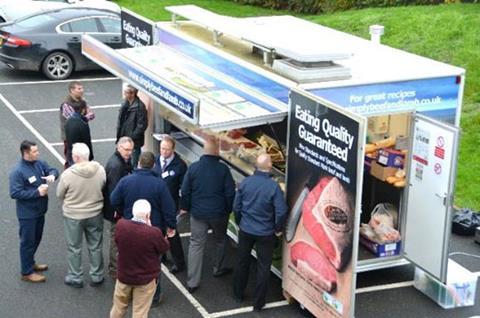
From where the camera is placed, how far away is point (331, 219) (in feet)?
25.2

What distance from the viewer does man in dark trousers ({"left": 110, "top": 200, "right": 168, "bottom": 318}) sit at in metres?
7.17

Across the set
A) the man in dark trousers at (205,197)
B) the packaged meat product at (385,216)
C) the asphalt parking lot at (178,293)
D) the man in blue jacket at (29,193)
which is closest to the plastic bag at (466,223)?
the asphalt parking lot at (178,293)

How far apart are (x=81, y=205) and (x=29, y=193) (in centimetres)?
54

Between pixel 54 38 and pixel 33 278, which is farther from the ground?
pixel 54 38

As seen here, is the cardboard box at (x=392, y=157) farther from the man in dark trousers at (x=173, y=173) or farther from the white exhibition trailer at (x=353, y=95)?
the man in dark trousers at (x=173, y=173)

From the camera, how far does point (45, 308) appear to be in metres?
8.42

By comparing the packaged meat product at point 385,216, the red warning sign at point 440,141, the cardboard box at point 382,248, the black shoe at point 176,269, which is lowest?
the black shoe at point 176,269

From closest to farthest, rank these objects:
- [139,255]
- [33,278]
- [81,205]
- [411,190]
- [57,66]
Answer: [139,255], [81,205], [411,190], [33,278], [57,66]

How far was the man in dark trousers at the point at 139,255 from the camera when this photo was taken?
7.17 meters

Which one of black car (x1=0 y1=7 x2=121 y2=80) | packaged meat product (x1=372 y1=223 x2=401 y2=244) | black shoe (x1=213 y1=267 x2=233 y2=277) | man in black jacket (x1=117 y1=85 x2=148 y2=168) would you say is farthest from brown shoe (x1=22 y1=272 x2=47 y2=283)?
black car (x1=0 y1=7 x2=121 y2=80)

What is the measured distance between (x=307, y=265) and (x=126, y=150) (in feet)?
7.61

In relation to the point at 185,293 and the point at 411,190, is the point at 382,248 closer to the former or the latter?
the point at 411,190

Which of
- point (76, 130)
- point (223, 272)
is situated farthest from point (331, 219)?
point (76, 130)

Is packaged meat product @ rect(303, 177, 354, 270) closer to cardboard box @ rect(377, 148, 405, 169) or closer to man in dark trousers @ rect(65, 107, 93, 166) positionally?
cardboard box @ rect(377, 148, 405, 169)
